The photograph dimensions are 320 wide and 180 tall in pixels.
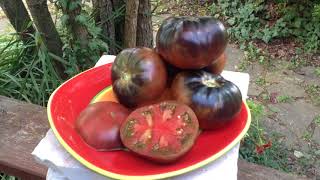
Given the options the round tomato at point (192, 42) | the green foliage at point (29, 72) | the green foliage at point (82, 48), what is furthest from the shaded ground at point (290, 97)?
the round tomato at point (192, 42)

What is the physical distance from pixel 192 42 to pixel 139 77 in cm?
14

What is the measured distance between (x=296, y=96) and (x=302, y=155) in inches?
25.2

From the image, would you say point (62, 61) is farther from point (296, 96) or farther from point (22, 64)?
point (296, 96)

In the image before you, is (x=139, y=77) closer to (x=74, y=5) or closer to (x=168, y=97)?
(x=168, y=97)

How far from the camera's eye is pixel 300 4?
3623 millimetres

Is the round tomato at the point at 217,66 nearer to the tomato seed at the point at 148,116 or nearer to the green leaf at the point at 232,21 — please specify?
the tomato seed at the point at 148,116

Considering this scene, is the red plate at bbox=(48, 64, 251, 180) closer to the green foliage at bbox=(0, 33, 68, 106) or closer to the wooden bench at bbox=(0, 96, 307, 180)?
the wooden bench at bbox=(0, 96, 307, 180)

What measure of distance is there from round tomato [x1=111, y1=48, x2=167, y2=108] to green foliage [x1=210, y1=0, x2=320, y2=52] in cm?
267

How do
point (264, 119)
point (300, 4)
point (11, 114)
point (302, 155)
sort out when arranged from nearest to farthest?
1. point (11, 114)
2. point (302, 155)
3. point (264, 119)
4. point (300, 4)

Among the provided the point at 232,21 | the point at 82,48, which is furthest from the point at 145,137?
the point at 232,21

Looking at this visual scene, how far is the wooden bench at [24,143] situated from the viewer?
1.18m

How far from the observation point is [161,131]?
915 mm

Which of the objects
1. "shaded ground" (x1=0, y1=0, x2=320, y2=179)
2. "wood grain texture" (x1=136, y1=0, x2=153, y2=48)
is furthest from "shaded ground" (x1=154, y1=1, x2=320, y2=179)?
"wood grain texture" (x1=136, y1=0, x2=153, y2=48)

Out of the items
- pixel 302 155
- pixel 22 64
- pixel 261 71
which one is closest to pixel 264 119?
pixel 302 155
